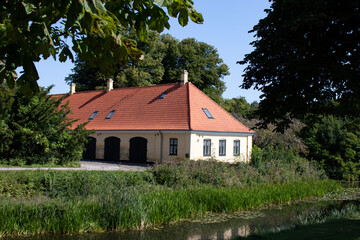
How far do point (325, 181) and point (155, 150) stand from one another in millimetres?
11179

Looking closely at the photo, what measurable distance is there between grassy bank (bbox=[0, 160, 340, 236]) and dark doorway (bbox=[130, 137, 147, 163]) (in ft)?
29.0

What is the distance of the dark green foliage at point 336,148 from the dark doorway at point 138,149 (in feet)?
37.8

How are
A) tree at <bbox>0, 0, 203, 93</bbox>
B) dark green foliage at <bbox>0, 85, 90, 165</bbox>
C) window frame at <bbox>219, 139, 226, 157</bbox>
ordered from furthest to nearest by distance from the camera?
window frame at <bbox>219, 139, 226, 157</bbox>
dark green foliage at <bbox>0, 85, 90, 165</bbox>
tree at <bbox>0, 0, 203, 93</bbox>

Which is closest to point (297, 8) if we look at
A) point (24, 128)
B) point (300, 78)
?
point (300, 78)

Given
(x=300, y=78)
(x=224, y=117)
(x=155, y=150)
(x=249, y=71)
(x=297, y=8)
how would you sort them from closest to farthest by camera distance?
(x=297, y=8)
(x=300, y=78)
(x=249, y=71)
(x=155, y=150)
(x=224, y=117)

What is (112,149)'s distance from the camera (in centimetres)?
2925

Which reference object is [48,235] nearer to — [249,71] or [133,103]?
[249,71]

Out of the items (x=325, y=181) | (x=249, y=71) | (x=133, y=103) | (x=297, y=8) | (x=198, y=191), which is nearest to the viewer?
(x=297, y=8)

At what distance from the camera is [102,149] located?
29.8 meters

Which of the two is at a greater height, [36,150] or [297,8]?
[297,8]

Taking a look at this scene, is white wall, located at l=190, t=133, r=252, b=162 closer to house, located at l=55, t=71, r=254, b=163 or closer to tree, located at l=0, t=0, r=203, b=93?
house, located at l=55, t=71, r=254, b=163

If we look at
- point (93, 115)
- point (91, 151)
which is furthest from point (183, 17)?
point (93, 115)

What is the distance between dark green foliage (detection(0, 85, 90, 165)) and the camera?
61.5ft

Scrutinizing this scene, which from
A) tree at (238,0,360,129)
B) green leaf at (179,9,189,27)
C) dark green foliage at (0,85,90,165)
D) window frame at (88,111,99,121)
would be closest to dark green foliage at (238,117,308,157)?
window frame at (88,111,99,121)
